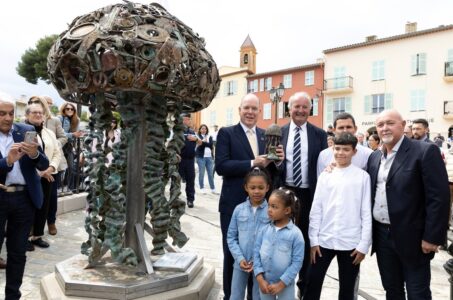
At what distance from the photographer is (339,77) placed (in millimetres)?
31219

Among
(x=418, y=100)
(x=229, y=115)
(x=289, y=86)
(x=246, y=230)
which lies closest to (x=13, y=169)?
(x=246, y=230)

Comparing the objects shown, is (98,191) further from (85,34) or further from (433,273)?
(433,273)

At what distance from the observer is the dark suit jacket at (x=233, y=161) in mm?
3309

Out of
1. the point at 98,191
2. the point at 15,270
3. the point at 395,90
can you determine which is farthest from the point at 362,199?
the point at 395,90

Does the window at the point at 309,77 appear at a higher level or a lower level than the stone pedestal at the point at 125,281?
higher

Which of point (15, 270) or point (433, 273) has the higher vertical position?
point (15, 270)

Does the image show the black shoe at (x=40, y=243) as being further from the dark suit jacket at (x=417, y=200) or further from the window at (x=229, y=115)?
the window at (x=229, y=115)

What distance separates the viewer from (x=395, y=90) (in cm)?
2881

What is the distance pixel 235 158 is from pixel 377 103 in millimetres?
28675

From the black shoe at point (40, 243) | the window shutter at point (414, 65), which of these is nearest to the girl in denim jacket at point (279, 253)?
the black shoe at point (40, 243)

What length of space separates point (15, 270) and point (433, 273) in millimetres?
4529

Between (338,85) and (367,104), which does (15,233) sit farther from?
(338,85)

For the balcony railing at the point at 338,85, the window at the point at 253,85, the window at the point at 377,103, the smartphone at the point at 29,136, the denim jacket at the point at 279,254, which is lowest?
the denim jacket at the point at 279,254

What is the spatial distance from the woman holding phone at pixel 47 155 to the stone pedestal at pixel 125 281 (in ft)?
5.59
